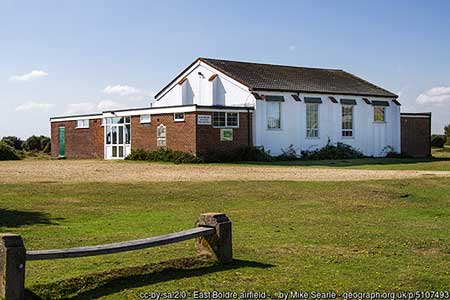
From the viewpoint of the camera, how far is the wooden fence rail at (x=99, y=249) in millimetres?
6059

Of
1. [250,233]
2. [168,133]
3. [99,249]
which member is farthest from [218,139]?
[99,249]

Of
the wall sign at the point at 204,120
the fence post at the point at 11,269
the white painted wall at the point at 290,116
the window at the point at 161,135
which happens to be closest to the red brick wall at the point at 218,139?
the wall sign at the point at 204,120

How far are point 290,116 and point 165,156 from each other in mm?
8696

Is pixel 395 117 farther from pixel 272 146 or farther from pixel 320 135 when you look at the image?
pixel 272 146

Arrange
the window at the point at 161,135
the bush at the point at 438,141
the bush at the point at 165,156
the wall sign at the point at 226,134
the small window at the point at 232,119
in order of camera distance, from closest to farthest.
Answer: the bush at the point at 165,156
the wall sign at the point at 226,134
the small window at the point at 232,119
the window at the point at 161,135
the bush at the point at 438,141

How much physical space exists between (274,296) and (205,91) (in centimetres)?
3631

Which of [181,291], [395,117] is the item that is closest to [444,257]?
[181,291]

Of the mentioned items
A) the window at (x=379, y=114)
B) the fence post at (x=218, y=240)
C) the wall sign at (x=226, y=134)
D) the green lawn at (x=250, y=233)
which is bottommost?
the green lawn at (x=250, y=233)

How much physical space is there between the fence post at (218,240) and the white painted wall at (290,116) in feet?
97.8

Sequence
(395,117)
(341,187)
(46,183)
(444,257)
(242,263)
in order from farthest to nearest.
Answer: (395,117), (46,183), (341,187), (444,257), (242,263)

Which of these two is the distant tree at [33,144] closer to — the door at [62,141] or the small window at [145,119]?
the door at [62,141]

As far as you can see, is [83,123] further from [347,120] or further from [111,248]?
[111,248]

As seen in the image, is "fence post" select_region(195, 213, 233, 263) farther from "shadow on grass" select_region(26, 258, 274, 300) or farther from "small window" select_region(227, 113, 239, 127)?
"small window" select_region(227, 113, 239, 127)

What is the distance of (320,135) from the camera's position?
137ft
